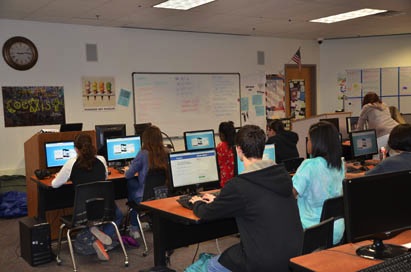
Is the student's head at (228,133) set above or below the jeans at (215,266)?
above

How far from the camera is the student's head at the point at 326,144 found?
298 cm

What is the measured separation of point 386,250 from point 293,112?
7974mm

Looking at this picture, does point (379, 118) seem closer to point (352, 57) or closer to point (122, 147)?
point (122, 147)

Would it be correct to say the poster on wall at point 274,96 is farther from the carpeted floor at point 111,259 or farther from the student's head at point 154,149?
the student's head at point 154,149

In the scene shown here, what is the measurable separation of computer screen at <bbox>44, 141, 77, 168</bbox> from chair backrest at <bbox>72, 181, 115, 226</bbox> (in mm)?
1191

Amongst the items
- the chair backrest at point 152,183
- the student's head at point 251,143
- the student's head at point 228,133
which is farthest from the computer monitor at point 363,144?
the student's head at point 251,143

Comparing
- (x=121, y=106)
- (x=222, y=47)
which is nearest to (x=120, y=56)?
(x=121, y=106)

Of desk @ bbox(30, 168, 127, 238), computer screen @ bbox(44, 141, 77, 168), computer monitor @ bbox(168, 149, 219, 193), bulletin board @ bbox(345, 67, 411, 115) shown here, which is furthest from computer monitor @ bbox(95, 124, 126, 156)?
bulletin board @ bbox(345, 67, 411, 115)

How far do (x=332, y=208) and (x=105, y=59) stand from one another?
5381mm

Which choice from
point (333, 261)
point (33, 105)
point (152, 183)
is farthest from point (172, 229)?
point (33, 105)

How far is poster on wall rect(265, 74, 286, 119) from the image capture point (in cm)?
939

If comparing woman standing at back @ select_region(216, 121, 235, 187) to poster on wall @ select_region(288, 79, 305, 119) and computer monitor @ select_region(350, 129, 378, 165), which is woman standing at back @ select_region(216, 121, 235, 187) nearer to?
computer monitor @ select_region(350, 129, 378, 165)

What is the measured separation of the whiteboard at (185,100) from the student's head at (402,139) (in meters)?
5.16

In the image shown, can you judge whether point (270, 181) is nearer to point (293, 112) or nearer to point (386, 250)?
point (386, 250)
